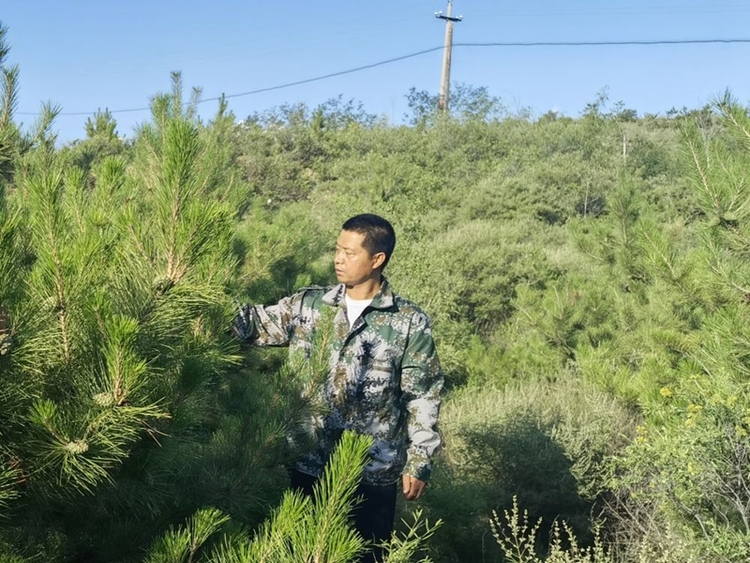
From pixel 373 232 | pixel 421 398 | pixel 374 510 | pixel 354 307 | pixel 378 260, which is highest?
pixel 373 232

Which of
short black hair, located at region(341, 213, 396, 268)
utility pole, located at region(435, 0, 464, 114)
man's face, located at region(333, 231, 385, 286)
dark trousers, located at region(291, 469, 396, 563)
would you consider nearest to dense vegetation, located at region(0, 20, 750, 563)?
dark trousers, located at region(291, 469, 396, 563)

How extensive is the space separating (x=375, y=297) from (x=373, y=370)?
0.97 feet

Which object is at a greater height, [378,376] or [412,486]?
[378,376]

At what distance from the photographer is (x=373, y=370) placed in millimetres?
3566

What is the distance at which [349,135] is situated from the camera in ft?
92.1

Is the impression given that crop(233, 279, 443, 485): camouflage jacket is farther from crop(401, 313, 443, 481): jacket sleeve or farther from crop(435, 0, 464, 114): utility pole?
crop(435, 0, 464, 114): utility pole

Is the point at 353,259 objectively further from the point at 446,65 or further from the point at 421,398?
the point at 446,65

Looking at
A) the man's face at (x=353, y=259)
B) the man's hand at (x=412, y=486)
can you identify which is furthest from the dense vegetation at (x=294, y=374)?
the man's face at (x=353, y=259)

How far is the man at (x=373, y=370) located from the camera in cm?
353

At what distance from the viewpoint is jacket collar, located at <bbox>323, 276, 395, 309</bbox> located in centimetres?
362

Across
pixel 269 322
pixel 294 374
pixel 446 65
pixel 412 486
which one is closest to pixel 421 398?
pixel 412 486

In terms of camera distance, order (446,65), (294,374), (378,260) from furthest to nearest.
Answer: (446,65), (378,260), (294,374)

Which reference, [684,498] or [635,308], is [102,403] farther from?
[635,308]

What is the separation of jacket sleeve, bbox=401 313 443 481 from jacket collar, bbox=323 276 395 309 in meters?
0.14
